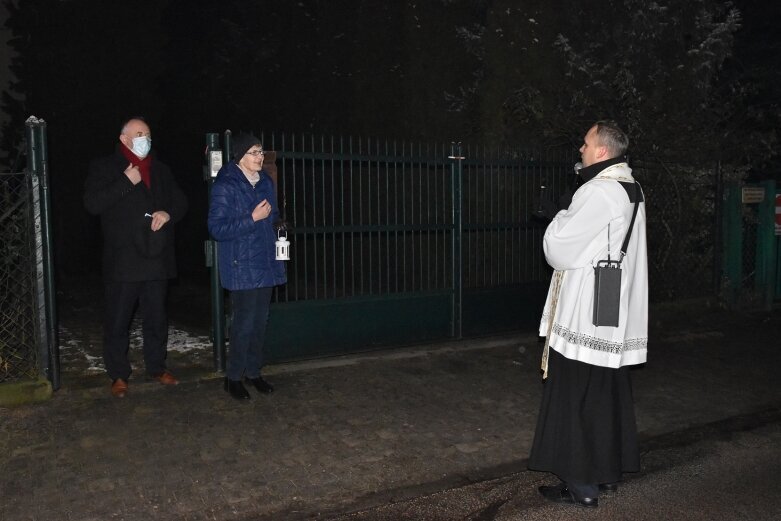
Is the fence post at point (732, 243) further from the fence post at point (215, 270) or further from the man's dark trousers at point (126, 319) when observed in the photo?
the man's dark trousers at point (126, 319)

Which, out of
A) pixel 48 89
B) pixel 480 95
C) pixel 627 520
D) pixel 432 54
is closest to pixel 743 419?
pixel 627 520

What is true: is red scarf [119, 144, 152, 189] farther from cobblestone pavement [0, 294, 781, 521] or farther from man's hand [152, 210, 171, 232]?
cobblestone pavement [0, 294, 781, 521]

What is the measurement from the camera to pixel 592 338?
147 inches

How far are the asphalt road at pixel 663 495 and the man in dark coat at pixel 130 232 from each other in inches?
101

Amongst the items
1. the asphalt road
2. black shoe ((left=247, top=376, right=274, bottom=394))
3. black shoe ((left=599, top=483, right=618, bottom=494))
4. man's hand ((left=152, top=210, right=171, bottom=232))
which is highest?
man's hand ((left=152, top=210, right=171, bottom=232))

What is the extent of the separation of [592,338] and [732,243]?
6.61 meters

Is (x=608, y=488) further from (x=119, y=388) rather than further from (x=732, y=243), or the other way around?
(x=732, y=243)

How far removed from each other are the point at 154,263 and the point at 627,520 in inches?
144

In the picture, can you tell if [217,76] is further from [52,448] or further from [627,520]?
[627,520]

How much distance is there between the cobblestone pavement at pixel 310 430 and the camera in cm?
401

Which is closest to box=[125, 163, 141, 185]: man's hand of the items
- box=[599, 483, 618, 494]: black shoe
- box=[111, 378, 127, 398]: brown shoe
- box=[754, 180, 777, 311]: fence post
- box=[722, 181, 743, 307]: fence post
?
box=[111, 378, 127, 398]: brown shoe

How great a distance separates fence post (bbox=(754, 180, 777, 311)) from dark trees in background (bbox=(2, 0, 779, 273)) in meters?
0.65

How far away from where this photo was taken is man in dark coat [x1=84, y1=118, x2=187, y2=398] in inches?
210

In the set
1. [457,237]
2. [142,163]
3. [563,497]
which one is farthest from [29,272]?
[563,497]
